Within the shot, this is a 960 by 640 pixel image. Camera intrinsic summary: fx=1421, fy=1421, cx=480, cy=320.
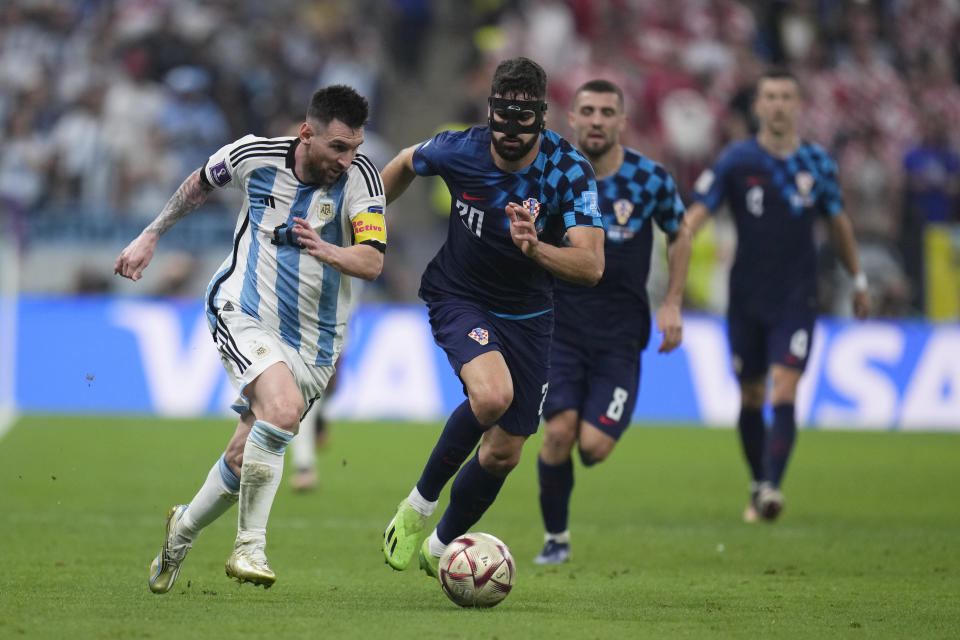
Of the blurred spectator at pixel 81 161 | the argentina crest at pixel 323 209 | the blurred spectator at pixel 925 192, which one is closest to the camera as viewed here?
the argentina crest at pixel 323 209

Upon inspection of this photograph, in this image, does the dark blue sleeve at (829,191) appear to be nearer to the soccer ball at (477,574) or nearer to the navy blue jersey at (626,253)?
the navy blue jersey at (626,253)

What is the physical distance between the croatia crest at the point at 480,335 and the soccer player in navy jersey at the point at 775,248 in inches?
141

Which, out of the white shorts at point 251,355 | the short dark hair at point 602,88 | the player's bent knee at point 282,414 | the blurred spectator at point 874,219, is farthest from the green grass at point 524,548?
the short dark hair at point 602,88

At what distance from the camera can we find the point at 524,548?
8609 millimetres

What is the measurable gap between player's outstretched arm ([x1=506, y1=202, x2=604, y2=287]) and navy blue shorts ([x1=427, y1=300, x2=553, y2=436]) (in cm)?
51

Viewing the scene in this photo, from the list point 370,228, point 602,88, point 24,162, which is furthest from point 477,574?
point 24,162

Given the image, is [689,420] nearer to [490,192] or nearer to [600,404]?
[600,404]

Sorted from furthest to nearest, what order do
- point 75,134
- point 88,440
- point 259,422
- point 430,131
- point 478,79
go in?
point 430,131 → point 478,79 → point 75,134 → point 88,440 → point 259,422

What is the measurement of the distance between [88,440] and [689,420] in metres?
6.80

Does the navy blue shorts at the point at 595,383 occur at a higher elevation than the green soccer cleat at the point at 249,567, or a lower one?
higher

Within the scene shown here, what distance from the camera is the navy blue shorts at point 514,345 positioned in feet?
22.3

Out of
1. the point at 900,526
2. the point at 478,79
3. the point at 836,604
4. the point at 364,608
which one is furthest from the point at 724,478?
the point at 478,79

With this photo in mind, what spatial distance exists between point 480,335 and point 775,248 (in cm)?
405

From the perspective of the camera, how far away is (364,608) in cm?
620
